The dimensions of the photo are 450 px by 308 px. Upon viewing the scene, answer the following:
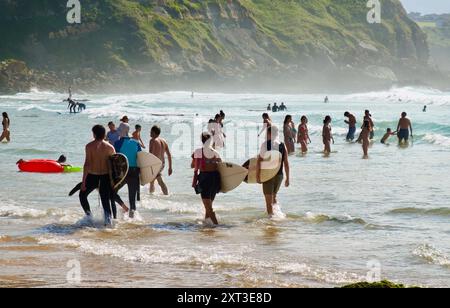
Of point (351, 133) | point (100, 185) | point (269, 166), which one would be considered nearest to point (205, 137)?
point (269, 166)

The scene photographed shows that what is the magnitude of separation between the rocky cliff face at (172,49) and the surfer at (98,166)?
103 metres

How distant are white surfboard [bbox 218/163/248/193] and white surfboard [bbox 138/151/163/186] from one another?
159 cm

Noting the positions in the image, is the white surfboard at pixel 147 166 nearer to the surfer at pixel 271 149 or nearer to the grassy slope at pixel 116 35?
the surfer at pixel 271 149

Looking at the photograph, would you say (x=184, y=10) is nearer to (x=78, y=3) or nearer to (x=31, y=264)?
(x=78, y=3)

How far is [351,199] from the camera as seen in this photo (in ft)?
50.6

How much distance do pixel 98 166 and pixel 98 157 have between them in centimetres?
14

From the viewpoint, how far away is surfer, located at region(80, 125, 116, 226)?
1135 cm

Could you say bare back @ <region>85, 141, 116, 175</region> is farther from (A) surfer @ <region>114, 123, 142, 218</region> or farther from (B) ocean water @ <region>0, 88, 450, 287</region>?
(A) surfer @ <region>114, 123, 142, 218</region>

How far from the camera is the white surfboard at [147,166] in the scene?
511 inches

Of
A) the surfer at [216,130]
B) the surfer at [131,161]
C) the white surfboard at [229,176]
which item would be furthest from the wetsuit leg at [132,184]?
the surfer at [216,130]

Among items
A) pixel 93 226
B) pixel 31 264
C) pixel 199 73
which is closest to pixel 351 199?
pixel 93 226

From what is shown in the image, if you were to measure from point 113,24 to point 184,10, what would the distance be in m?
17.9

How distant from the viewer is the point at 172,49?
13950 cm

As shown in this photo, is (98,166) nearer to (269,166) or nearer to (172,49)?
(269,166)
